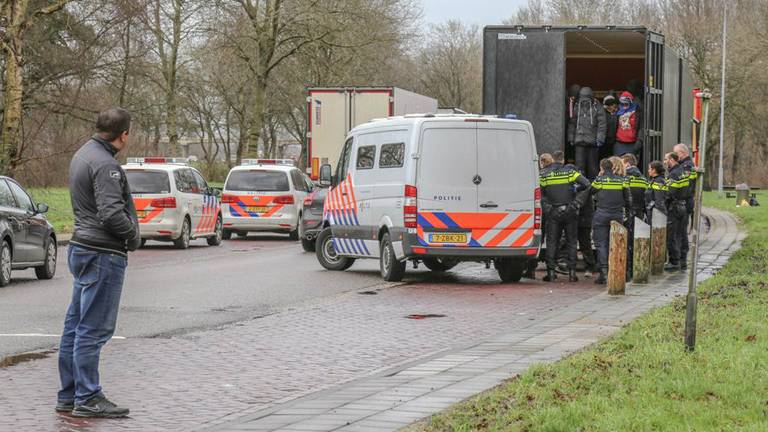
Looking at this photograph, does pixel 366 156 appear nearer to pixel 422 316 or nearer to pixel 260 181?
pixel 422 316

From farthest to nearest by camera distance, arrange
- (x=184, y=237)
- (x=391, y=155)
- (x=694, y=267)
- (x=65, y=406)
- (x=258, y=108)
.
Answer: (x=258, y=108), (x=184, y=237), (x=391, y=155), (x=694, y=267), (x=65, y=406)

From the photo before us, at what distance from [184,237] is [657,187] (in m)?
11.4

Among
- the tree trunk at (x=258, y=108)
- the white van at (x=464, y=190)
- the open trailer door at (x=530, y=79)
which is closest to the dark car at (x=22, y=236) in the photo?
the white van at (x=464, y=190)

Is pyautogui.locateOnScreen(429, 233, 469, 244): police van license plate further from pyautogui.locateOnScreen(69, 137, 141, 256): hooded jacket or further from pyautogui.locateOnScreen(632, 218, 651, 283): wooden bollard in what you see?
pyautogui.locateOnScreen(69, 137, 141, 256): hooded jacket

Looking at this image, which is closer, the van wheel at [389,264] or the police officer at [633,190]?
the van wheel at [389,264]

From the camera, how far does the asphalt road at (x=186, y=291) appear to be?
13.2m

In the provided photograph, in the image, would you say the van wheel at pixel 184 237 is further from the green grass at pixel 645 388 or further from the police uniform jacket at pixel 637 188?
the green grass at pixel 645 388

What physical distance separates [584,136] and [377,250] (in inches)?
148

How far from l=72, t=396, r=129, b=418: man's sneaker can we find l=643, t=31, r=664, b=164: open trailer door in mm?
13337

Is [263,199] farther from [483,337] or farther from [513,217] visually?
[483,337]

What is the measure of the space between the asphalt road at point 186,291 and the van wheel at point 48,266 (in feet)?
0.45

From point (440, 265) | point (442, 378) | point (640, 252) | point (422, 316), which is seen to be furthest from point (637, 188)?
point (442, 378)

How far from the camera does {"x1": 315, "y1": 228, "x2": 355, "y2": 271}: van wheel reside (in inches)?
829

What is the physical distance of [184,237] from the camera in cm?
2789
